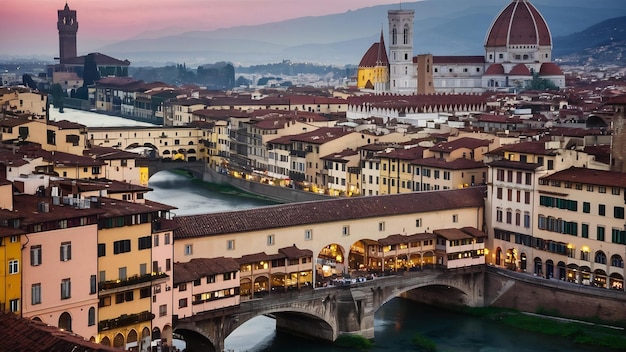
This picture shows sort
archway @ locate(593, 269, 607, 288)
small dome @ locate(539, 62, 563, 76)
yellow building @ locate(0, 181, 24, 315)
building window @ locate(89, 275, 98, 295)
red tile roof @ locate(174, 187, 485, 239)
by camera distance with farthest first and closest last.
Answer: small dome @ locate(539, 62, 563, 76) → archway @ locate(593, 269, 607, 288) → red tile roof @ locate(174, 187, 485, 239) → building window @ locate(89, 275, 98, 295) → yellow building @ locate(0, 181, 24, 315)

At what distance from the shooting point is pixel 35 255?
29750mm

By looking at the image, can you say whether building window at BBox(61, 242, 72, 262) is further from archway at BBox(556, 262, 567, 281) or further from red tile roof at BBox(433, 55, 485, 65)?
red tile roof at BBox(433, 55, 485, 65)

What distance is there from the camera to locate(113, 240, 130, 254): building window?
32688 mm

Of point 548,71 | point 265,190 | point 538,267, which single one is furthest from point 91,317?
point 548,71

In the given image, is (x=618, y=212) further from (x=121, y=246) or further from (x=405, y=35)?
(x=405, y=35)

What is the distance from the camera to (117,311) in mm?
32656

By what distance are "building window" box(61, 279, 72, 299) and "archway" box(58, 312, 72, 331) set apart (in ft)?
1.49

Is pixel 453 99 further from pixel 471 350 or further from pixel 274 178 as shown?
pixel 471 350

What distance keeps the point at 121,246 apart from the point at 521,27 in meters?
102

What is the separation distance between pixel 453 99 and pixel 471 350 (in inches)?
2353

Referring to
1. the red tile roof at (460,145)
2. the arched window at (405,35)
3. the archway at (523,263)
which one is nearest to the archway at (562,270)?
the archway at (523,263)

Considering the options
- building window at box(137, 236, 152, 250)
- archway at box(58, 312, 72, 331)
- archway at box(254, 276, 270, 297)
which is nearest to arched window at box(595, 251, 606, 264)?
archway at box(254, 276, 270, 297)

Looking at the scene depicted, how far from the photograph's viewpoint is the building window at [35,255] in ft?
97.2

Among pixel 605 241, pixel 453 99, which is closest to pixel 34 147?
pixel 605 241
